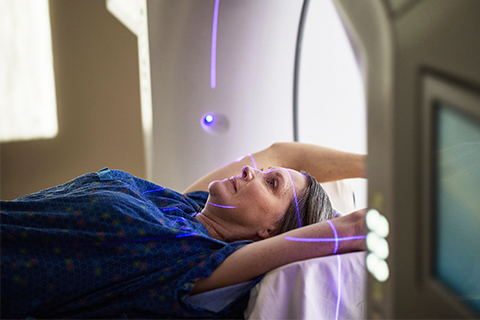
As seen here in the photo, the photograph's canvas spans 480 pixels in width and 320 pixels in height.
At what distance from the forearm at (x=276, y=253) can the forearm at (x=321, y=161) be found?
1.97ft

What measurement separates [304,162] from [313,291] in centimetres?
75

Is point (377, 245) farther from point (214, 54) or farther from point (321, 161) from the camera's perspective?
point (214, 54)

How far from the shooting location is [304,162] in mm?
1614

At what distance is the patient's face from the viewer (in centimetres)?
122

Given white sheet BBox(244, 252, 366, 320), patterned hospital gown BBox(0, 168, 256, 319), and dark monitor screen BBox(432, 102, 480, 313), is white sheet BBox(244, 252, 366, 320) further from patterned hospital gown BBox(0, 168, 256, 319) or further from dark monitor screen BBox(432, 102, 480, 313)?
dark monitor screen BBox(432, 102, 480, 313)

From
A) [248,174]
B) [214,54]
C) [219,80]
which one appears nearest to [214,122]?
[219,80]

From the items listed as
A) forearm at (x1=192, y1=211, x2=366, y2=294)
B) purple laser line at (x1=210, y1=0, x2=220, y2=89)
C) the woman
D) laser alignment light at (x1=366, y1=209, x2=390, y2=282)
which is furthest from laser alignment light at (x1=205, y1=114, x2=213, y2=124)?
laser alignment light at (x1=366, y1=209, x2=390, y2=282)

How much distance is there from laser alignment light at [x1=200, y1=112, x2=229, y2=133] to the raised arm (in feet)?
0.82

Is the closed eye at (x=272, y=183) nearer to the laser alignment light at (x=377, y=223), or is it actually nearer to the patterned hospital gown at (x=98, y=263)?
the patterned hospital gown at (x=98, y=263)

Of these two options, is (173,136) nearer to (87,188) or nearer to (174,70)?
(174,70)

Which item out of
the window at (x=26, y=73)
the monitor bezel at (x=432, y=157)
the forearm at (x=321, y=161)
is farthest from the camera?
the window at (x=26, y=73)

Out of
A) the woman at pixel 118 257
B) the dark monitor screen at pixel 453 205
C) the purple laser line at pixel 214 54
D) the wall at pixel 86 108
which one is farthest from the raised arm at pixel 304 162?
the dark monitor screen at pixel 453 205

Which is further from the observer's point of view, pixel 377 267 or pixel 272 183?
pixel 272 183

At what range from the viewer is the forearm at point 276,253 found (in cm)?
96
